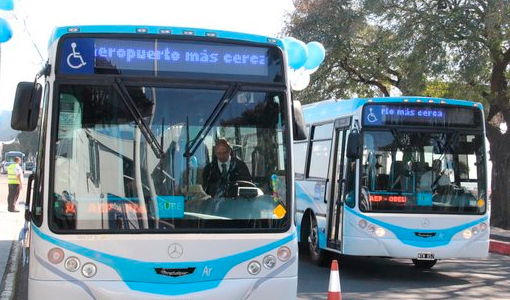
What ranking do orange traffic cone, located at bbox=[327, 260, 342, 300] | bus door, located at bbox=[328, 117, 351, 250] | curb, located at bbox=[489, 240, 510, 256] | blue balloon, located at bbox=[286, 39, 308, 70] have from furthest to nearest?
1. curb, located at bbox=[489, 240, 510, 256]
2. blue balloon, located at bbox=[286, 39, 308, 70]
3. bus door, located at bbox=[328, 117, 351, 250]
4. orange traffic cone, located at bbox=[327, 260, 342, 300]

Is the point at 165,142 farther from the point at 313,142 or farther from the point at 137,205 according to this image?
the point at 313,142

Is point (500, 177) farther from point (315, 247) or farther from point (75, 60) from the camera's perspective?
point (75, 60)

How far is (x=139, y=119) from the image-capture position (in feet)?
18.7

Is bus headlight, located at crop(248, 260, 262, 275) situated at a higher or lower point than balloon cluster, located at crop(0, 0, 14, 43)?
lower

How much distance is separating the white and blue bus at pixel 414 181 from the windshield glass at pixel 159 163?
4445mm

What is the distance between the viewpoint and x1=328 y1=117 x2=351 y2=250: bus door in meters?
10.9

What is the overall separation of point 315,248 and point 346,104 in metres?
2.77

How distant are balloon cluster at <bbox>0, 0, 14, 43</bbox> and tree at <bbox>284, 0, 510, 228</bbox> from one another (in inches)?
443

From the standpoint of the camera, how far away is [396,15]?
752 inches

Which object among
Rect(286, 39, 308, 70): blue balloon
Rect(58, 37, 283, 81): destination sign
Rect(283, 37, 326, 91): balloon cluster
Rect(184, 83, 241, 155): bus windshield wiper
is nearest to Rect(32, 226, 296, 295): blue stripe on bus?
Rect(184, 83, 241, 155): bus windshield wiper

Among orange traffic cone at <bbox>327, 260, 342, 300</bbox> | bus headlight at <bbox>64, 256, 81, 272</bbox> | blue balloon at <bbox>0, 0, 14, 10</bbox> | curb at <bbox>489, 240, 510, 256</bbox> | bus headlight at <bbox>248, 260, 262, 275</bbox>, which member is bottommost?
curb at <bbox>489, 240, 510, 256</bbox>

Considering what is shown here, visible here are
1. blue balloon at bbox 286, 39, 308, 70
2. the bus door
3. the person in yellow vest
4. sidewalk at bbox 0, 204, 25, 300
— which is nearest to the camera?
sidewalk at bbox 0, 204, 25, 300

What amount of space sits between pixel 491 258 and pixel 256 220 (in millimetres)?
10001

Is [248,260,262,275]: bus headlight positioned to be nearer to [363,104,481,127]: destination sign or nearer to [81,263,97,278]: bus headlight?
[81,263,97,278]: bus headlight
